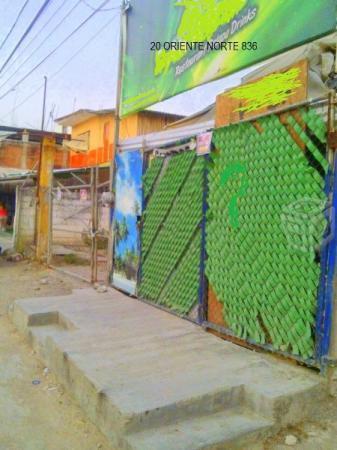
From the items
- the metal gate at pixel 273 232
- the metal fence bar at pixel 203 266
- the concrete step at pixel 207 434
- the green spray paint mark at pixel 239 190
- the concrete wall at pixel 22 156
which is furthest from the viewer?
the concrete wall at pixel 22 156

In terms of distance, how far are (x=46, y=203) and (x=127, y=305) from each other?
7033mm

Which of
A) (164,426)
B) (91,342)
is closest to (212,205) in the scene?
(91,342)

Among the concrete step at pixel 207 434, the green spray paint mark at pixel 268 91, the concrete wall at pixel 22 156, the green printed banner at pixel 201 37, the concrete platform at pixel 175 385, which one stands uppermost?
the concrete wall at pixel 22 156

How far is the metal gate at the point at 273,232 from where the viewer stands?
12.3 feet

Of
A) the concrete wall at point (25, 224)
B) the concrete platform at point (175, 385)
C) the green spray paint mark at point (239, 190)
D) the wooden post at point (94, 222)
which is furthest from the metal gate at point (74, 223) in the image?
the green spray paint mark at point (239, 190)

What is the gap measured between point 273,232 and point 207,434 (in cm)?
190

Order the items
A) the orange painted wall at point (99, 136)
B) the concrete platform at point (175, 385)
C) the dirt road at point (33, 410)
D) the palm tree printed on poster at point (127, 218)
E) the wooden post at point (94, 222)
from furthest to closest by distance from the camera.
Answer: the orange painted wall at point (99, 136), the wooden post at point (94, 222), the palm tree printed on poster at point (127, 218), the dirt road at point (33, 410), the concrete platform at point (175, 385)

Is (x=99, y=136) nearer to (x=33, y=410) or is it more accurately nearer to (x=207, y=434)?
(x=33, y=410)

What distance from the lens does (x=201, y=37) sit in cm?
579

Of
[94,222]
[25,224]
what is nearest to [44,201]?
[25,224]

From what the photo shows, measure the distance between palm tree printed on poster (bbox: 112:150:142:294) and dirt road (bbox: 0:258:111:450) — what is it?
191 centimetres

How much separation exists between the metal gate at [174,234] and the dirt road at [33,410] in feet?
5.97

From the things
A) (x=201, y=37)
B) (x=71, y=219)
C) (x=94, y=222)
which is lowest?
(x=71, y=219)

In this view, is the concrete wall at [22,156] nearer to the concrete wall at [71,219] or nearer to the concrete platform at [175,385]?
the concrete wall at [71,219]
